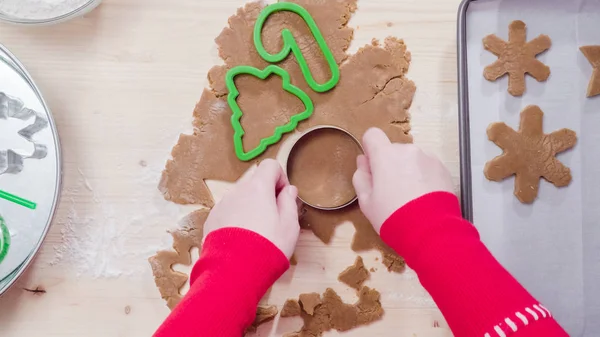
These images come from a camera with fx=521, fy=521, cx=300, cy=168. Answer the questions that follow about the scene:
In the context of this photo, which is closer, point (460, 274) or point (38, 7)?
point (460, 274)

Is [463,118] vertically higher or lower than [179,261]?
higher

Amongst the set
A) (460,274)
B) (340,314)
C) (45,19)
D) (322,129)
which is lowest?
(340,314)

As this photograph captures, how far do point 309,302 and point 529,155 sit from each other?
0.37 meters

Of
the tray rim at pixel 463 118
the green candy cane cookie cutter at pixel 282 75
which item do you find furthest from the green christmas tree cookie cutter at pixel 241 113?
the tray rim at pixel 463 118

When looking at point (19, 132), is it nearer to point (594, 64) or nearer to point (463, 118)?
point (463, 118)

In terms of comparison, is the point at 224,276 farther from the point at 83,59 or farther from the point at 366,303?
the point at 83,59

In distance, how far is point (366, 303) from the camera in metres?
0.72

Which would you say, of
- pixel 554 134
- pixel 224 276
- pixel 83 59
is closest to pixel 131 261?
pixel 224 276

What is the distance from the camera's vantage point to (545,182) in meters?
0.73

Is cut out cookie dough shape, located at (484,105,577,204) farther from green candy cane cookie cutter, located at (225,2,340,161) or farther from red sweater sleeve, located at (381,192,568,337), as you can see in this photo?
green candy cane cookie cutter, located at (225,2,340,161)

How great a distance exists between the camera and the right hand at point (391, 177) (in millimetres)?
678

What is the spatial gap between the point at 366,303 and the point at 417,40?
0.38 meters

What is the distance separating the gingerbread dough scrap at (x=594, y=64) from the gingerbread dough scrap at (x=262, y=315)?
1.76 feet

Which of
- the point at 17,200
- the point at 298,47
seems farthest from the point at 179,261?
the point at 298,47
